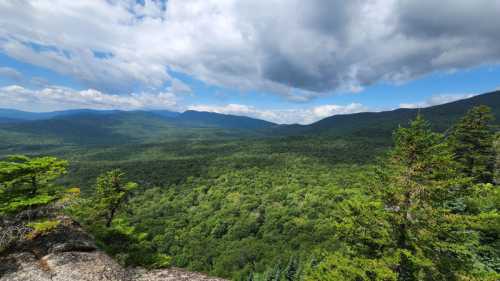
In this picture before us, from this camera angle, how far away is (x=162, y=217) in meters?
88.8

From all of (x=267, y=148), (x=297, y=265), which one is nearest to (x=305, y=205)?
(x=297, y=265)

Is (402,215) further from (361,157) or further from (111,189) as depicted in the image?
(361,157)

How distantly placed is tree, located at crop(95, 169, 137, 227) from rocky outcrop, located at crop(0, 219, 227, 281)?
4.53 meters

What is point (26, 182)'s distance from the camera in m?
12.7

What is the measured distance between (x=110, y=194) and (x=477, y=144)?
36351 mm

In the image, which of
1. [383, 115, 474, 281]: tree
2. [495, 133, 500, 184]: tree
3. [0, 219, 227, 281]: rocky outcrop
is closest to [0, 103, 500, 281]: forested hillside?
[383, 115, 474, 281]: tree

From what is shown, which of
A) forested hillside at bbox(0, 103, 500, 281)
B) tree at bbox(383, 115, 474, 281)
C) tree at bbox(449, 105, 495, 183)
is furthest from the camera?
tree at bbox(449, 105, 495, 183)

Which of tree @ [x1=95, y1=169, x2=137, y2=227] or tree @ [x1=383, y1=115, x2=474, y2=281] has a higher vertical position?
tree @ [x1=383, y1=115, x2=474, y2=281]

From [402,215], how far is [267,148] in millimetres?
186658

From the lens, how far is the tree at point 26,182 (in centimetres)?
1146

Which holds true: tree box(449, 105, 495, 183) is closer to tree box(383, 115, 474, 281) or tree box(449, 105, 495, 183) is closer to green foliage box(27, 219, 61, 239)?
tree box(383, 115, 474, 281)

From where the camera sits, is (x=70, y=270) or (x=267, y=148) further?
(x=267, y=148)

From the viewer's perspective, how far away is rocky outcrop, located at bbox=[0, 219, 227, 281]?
10992mm

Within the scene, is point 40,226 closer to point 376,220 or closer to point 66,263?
point 66,263
